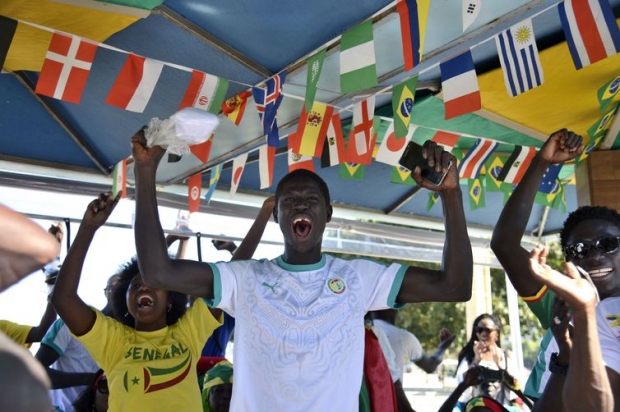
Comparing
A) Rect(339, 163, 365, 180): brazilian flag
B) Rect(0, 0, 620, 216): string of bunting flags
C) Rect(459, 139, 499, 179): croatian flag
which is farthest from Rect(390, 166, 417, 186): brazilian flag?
Rect(0, 0, 620, 216): string of bunting flags

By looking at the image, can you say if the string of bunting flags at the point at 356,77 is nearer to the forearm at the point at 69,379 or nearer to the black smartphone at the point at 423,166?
the black smartphone at the point at 423,166

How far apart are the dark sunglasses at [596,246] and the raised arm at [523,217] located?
0.16 meters

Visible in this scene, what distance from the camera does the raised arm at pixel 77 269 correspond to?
264 centimetres

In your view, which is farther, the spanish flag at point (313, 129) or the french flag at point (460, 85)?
the spanish flag at point (313, 129)

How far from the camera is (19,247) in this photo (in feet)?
3.50

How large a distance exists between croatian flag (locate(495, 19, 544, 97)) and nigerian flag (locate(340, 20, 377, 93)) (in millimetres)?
687

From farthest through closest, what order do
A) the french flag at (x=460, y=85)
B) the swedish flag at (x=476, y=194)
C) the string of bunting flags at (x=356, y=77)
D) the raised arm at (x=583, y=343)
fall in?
1. the swedish flag at (x=476, y=194)
2. the french flag at (x=460, y=85)
3. the string of bunting flags at (x=356, y=77)
4. the raised arm at (x=583, y=343)

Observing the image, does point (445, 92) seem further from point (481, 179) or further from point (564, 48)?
point (481, 179)

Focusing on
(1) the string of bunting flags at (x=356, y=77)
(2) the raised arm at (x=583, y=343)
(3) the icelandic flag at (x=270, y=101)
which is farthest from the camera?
(3) the icelandic flag at (x=270, y=101)

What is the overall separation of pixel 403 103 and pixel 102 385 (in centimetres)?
223

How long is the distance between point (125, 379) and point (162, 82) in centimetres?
196

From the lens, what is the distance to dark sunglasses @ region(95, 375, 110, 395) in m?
3.42

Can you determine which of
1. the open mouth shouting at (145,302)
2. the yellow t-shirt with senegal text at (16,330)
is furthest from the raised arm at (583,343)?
the yellow t-shirt with senegal text at (16,330)

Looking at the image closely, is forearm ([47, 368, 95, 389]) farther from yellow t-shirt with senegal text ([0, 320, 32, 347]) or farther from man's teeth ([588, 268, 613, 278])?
man's teeth ([588, 268, 613, 278])
